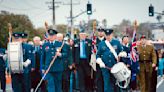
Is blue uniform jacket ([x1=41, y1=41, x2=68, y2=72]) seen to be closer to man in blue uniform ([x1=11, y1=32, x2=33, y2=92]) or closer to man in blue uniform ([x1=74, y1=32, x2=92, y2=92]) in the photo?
man in blue uniform ([x1=11, y1=32, x2=33, y2=92])

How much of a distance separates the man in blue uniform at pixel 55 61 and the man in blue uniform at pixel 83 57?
9.71 ft

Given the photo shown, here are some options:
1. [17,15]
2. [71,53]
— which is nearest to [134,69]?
[71,53]

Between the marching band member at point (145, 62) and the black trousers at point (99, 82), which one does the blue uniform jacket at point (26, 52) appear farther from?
the marching band member at point (145, 62)

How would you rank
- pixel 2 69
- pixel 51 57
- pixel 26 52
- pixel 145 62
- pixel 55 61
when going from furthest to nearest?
pixel 2 69, pixel 145 62, pixel 55 61, pixel 51 57, pixel 26 52


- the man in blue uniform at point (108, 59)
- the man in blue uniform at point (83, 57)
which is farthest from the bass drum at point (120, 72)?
the man in blue uniform at point (83, 57)

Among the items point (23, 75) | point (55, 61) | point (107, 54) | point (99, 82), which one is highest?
point (107, 54)

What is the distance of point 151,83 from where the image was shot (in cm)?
1809

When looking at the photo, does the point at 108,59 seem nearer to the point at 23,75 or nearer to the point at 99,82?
the point at 23,75

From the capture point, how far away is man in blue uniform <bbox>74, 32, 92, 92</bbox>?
64.3 feet

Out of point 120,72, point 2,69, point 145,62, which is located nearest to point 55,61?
point 120,72

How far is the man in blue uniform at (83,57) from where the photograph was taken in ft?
64.3

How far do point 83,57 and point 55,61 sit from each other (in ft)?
10.9

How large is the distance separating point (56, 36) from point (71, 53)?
2379 millimetres

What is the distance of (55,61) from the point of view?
16.5 metres
